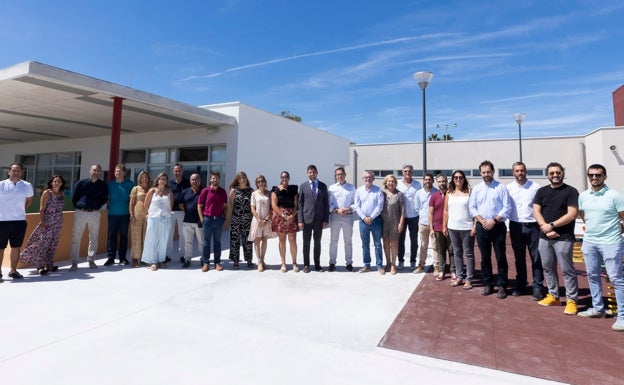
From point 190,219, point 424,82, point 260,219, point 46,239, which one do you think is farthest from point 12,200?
point 424,82

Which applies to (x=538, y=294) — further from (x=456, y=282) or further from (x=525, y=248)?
(x=456, y=282)

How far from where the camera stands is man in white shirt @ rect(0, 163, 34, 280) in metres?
4.75

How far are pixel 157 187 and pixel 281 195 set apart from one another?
2.26 meters

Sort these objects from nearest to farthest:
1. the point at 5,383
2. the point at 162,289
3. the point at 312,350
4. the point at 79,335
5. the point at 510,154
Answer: the point at 5,383 → the point at 312,350 → the point at 79,335 → the point at 162,289 → the point at 510,154

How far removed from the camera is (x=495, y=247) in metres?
4.31

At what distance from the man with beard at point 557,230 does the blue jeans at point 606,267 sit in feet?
0.54

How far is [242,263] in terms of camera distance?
20.3 ft

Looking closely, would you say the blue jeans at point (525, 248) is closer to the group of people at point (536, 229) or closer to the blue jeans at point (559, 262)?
the group of people at point (536, 229)

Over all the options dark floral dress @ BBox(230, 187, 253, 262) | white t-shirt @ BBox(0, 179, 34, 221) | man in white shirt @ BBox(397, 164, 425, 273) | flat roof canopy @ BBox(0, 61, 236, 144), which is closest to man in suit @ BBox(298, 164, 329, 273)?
dark floral dress @ BBox(230, 187, 253, 262)

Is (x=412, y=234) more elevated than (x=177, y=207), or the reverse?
(x=177, y=207)

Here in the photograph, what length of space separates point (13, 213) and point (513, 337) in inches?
262

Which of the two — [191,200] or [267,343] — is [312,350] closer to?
[267,343]

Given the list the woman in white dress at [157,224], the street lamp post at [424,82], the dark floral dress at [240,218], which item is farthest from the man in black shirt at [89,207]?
the street lamp post at [424,82]

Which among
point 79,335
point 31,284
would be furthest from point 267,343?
point 31,284
